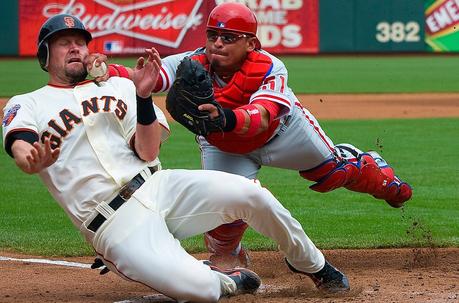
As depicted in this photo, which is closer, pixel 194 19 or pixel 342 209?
pixel 342 209

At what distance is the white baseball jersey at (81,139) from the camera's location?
13.9ft

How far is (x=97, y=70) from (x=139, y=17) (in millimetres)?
21030

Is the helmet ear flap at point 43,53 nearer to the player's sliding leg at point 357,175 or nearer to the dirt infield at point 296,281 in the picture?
the dirt infield at point 296,281

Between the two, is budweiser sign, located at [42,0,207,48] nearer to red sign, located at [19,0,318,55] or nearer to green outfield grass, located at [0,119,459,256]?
red sign, located at [19,0,318,55]

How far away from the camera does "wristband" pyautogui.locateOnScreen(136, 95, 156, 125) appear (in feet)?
13.8

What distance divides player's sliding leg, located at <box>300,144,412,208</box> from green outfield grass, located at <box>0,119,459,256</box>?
0.37 meters

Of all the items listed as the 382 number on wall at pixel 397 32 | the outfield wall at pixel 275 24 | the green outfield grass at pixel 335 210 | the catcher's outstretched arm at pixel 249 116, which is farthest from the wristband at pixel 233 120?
the 382 number on wall at pixel 397 32

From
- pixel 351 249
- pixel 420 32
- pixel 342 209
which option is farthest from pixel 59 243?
pixel 420 32

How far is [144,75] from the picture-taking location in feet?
13.7

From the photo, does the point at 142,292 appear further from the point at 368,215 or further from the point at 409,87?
the point at 409,87

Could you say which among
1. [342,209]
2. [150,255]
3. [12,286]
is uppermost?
[150,255]

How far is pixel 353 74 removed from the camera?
22.6 metres

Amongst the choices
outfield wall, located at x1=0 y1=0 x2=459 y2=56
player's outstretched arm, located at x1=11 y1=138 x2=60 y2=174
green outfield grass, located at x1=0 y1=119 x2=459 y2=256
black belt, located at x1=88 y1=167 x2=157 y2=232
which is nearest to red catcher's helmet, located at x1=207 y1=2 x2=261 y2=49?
black belt, located at x1=88 y1=167 x2=157 y2=232

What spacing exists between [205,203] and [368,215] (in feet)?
11.6
